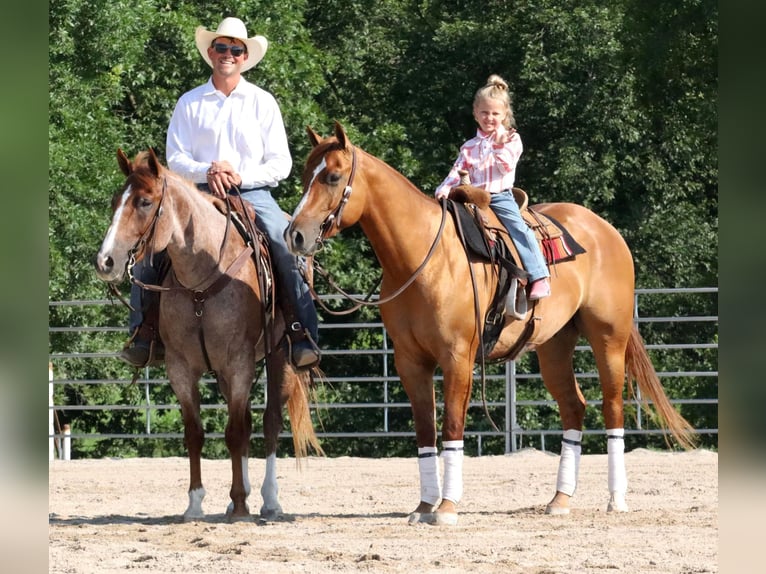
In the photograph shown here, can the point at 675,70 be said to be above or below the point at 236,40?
above

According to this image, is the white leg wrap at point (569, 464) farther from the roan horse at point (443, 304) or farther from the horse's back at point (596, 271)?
the horse's back at point (596, 271)

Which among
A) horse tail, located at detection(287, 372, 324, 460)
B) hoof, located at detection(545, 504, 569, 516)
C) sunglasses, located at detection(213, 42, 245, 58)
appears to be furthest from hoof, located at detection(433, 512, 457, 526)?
sunglasses, located at detection(213, 42, 245, 58)

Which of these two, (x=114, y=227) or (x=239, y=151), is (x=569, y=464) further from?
(x=114, y=227)

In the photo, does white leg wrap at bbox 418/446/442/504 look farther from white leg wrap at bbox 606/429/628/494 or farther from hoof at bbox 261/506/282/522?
white leg wrap at bbox 606/429/628/494

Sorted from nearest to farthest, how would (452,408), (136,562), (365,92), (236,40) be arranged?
1. (136,562)
2. (452,408)
3. (236,40)
4. (365,92)

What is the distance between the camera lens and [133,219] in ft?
18.9

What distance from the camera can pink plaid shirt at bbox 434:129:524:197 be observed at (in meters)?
6.52

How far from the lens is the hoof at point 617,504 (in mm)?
6875

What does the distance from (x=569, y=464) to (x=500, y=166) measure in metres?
1.81
